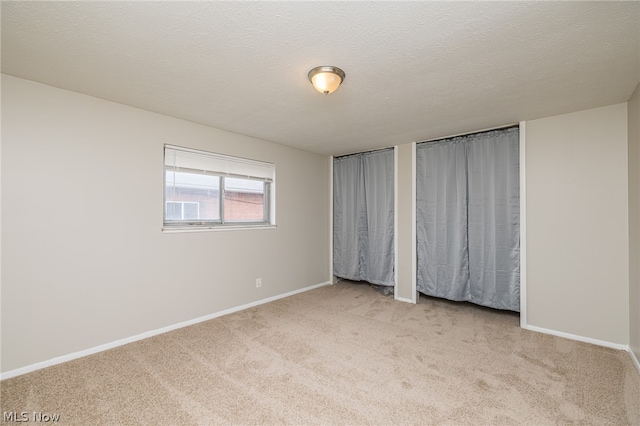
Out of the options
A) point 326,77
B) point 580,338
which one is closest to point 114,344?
point 326,77

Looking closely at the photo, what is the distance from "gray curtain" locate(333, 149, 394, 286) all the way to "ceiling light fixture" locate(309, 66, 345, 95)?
246 cm

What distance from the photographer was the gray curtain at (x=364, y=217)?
4.36 metres

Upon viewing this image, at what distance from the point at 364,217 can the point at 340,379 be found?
280 centimetres

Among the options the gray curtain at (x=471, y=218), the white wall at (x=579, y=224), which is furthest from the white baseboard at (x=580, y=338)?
the gray curtain at (x=471, y=218)

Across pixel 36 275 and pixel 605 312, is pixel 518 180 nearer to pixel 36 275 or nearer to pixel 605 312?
pixel 605 312

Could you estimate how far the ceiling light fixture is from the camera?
6.53 ft

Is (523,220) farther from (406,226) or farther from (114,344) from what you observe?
(114,344)

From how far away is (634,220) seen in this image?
243cm

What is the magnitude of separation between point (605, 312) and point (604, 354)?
389 mm

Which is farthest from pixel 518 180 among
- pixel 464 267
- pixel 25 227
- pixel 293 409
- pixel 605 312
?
pixel 25 227

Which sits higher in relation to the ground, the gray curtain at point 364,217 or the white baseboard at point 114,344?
the gray curtain at point 364,217

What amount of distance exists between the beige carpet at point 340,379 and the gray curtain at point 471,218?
22.1 inches

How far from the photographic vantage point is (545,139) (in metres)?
3.02

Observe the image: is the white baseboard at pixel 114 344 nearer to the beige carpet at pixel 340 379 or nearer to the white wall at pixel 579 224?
the beige carpet at pixel 340 379
